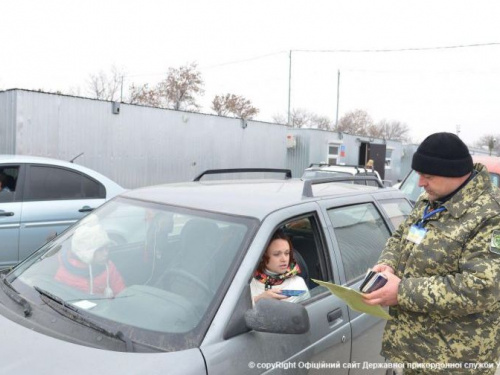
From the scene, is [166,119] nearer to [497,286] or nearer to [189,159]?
[189,159]

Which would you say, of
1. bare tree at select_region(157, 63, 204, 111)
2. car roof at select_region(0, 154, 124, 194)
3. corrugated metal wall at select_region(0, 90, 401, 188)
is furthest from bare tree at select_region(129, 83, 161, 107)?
car roof at select_region(0, 154, 124, 194)

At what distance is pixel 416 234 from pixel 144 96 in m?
33.9

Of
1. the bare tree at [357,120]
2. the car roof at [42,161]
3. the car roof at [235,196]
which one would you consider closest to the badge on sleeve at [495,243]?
the car roof at [235,196]

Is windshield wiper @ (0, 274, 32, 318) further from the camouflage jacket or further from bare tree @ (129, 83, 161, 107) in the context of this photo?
bare tree @ (129, 83, 161, 107)

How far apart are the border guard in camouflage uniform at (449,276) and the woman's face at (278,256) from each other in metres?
0.58

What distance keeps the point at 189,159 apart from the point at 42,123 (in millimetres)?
4450

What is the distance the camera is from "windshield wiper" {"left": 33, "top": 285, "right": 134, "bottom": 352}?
1711 millimetres

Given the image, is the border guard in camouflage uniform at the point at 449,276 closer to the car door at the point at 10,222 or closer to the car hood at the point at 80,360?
the car hood at the point at 80,360

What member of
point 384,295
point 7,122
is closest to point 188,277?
point 384,295

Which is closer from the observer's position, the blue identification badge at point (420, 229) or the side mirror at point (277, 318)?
the side mirror at point (277, 318)

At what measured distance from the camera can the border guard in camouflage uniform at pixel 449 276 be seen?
1752 millimetres

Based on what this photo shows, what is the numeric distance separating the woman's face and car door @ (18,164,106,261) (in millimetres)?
3253

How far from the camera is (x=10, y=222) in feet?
15.3

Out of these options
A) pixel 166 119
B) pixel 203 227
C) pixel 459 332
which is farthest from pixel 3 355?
pixel 166 119
